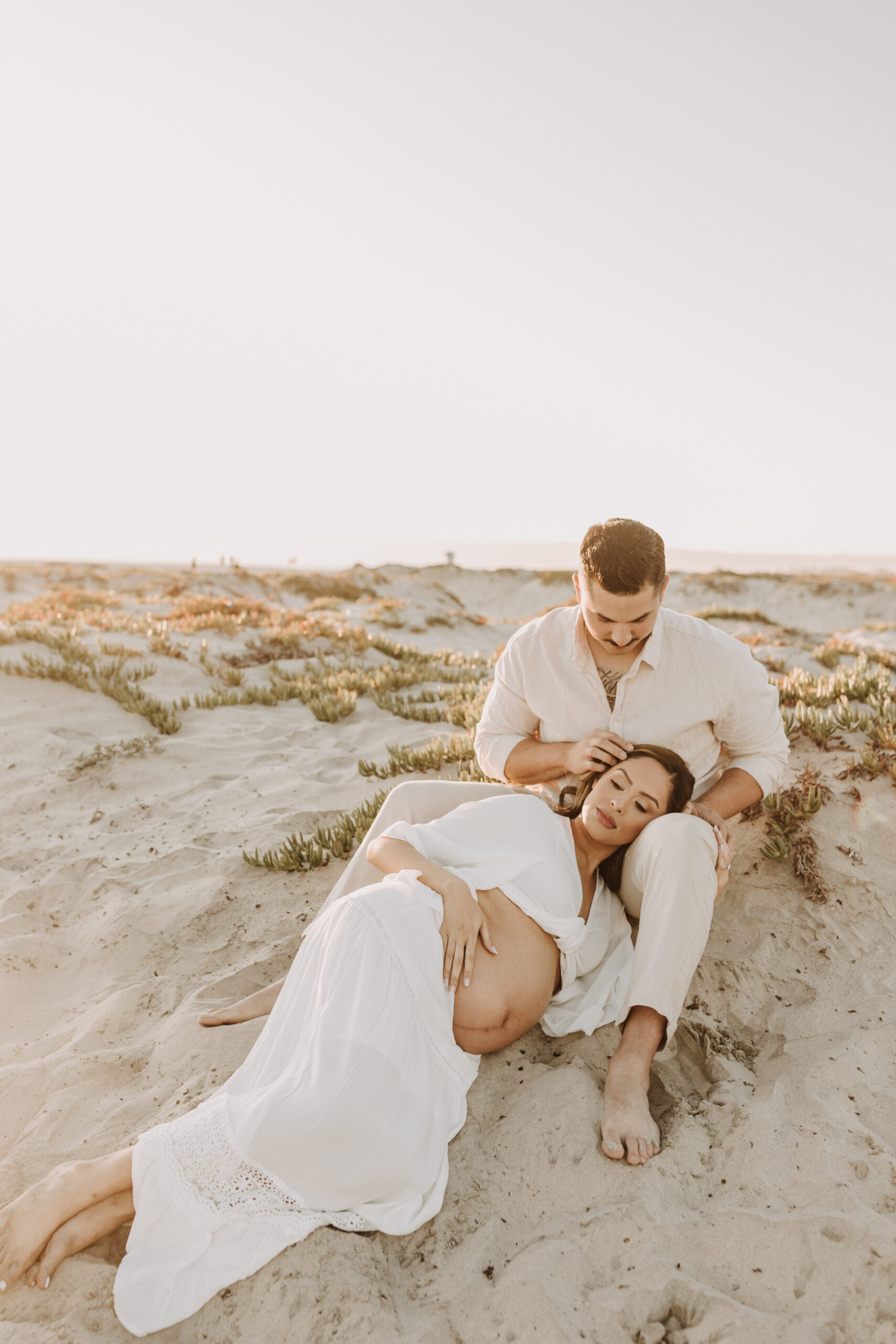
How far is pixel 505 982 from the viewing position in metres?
2.88

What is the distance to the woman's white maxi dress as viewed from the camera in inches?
87.7

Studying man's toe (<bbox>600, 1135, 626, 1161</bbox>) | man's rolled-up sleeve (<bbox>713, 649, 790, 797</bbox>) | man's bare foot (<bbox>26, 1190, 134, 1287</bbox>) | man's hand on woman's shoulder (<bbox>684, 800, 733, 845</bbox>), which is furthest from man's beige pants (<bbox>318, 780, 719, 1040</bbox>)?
man's bare foot (<bbox>26, 1190, 134, 1287</bbox>)

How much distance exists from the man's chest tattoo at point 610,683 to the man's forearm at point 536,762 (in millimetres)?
292

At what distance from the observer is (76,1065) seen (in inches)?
126

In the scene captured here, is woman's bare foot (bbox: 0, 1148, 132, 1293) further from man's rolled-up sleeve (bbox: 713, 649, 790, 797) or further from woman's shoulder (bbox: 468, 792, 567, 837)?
man's rolled-up sleeve (bbox: 713, 649, 790, 797)

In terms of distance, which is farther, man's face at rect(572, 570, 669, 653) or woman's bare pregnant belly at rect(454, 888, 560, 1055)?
man's face at rect(572, 570, 669, 653)

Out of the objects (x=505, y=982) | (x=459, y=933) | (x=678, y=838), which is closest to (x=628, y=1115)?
(x=505, y=982)

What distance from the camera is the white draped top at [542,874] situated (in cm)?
305

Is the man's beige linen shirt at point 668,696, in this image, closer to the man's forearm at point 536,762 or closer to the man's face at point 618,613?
the man's forearm at point 536,762

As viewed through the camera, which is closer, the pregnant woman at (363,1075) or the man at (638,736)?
the pregnant woman at (363,1075)

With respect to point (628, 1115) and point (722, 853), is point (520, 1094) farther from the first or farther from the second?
point (722, 853)

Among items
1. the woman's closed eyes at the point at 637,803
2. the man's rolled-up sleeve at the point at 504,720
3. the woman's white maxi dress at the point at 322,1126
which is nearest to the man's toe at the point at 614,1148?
the woman's white maxi dress at the point at 322,1126

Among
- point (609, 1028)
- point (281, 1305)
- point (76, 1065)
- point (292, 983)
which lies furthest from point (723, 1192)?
point (76, 1065)

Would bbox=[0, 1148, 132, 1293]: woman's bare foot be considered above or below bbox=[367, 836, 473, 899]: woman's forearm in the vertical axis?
below
